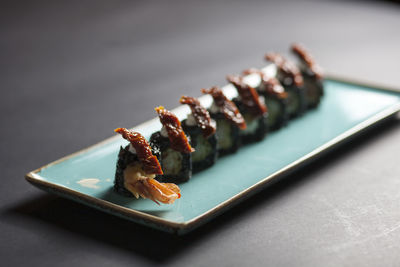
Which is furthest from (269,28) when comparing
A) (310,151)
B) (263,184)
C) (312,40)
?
(263,184)

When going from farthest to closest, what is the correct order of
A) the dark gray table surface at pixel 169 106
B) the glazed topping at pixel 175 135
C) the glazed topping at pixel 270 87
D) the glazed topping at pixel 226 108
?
1. the glazed topping at pixel 270 87
2. the glazed topping at pixel 226 108
3. the glazed topping at pixel 175 135
4. the dark gray table surface at pixel 169 106

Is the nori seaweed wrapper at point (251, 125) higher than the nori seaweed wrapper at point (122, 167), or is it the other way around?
the nori seaweed wrapper at point (122, 167)

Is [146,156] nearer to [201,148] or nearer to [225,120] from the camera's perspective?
[201,148]

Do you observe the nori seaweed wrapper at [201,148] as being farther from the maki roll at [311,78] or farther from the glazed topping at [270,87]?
the maki roll at [311,78]

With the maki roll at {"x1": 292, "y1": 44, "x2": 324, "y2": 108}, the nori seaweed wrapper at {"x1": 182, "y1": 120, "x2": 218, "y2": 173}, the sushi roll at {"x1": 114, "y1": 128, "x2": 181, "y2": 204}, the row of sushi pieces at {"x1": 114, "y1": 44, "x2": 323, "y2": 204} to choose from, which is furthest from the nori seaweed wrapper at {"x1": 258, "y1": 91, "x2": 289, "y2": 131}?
the sushi roll at {"x1": 114, "y1": 128, "x2": 181, "y2": 204}

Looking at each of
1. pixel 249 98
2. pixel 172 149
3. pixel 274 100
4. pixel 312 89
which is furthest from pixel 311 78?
pixel 172 149

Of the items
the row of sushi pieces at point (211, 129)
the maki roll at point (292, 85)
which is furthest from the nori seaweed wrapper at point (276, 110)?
the maki roll at point (292, 85)
